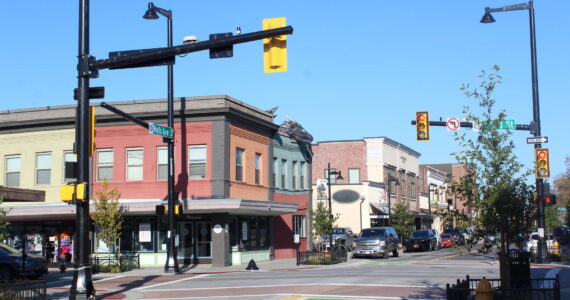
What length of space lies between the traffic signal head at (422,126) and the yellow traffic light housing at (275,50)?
49.2ft

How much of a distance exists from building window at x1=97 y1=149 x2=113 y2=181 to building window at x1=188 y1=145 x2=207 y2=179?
466cm

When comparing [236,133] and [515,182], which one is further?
[236,133]

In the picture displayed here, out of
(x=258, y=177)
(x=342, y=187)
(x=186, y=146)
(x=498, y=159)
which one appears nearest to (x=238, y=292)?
(x=498, y=159)

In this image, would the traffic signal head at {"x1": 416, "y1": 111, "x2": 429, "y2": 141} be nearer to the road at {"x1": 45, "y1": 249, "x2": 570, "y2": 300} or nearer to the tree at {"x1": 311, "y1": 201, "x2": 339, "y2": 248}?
the road at {"x1": 45, "y1": 249, "x2": 570, "y2": 300}

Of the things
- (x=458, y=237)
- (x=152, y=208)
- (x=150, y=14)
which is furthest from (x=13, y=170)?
(x=458, y=237)

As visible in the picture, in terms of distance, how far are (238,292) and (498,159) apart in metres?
9.07

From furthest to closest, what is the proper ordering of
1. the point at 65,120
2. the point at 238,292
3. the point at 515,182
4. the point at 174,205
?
the point at 65,120
the point at 174,205
the point at 238,292
the point at 515,182

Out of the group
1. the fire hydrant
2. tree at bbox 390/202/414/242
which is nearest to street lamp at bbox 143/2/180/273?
the fire hydrant

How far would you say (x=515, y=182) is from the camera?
1346 cm

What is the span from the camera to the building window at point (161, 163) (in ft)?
112

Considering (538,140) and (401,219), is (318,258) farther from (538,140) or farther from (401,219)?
(401,219)

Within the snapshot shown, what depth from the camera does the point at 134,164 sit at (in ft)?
114

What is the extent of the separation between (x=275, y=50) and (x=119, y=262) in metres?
20.1

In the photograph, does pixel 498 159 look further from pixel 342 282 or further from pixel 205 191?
pixel 205 191
